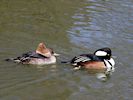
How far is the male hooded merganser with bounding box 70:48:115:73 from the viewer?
11.6 metres

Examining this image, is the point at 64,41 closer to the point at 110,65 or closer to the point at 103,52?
the point at 103,52

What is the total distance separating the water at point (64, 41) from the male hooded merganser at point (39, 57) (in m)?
0.15

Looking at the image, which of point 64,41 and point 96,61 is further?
point 64,41

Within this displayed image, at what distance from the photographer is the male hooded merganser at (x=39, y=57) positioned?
11.3m

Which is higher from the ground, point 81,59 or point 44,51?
point 44,51

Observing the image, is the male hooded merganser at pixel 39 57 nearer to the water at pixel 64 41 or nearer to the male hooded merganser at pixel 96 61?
the water at pixel 64 41

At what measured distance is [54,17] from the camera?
51.9ft

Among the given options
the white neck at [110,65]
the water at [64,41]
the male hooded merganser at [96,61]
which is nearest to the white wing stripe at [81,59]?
the male hooded merganser at [96,61]

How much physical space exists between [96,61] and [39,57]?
1402 millimetres

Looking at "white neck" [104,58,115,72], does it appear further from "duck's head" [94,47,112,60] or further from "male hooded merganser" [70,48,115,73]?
"duck's head" [94,47,112,60]

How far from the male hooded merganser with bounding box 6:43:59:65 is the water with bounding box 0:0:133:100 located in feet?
0.48

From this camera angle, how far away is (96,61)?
11.7m

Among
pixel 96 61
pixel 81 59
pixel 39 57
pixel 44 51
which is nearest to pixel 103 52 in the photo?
pixel 96 61


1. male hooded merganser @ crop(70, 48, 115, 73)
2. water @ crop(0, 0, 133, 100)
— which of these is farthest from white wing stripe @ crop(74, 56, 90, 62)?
water @ crop(0, 0, 133, 100)
